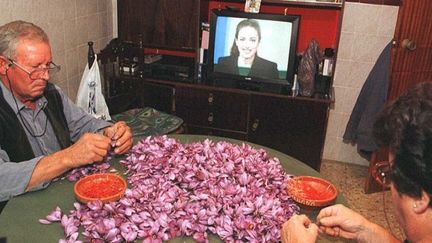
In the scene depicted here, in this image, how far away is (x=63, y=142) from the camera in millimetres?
2123

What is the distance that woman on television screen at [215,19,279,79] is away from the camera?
3285 millimetres

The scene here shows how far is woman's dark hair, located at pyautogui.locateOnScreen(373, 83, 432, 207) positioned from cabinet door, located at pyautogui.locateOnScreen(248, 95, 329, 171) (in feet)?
7.16

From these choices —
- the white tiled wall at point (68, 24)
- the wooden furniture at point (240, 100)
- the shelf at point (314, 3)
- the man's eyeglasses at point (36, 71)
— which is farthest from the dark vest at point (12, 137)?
the shelf at point (314, 3)

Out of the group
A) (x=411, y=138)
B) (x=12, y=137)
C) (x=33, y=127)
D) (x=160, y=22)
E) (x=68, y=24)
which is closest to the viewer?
(x=411, y=138)

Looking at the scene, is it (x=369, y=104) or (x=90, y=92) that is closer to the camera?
(x=90, y=92)

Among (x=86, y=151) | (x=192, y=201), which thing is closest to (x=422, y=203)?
(x=192, y=201)

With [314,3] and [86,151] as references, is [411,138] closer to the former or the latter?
[86,151]

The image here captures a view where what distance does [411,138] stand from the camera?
1.02m

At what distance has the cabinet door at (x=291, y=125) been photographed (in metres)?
3.31

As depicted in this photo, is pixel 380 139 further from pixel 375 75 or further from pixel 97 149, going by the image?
pixel 375 75

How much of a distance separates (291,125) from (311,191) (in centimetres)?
171

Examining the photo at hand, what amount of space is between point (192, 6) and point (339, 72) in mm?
1342

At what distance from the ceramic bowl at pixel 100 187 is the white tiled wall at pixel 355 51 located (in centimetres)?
252

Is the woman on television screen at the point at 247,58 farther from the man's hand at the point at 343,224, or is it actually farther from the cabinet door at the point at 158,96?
the man's hand at the point at 343,224
